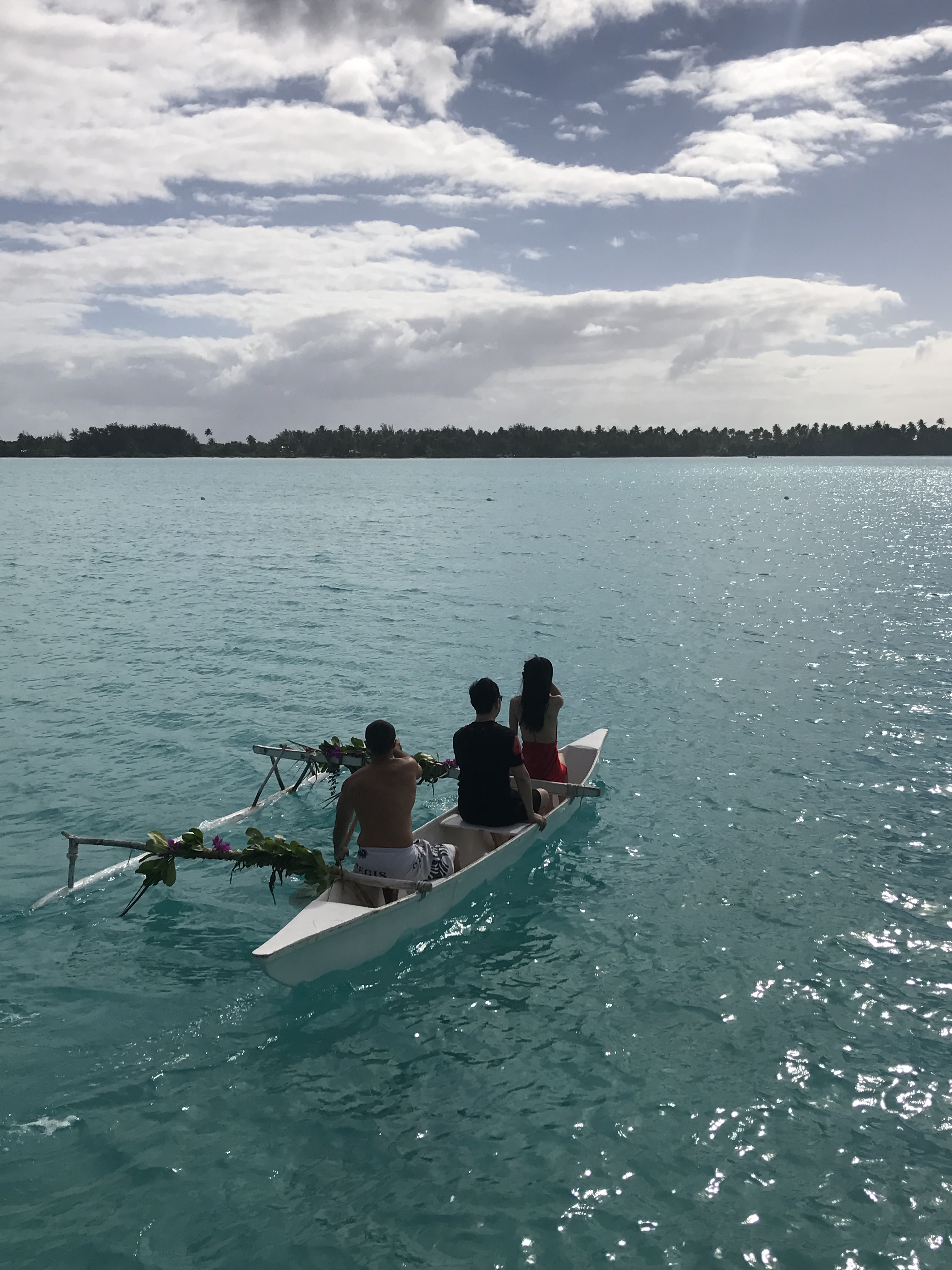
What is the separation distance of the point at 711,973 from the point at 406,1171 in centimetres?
395

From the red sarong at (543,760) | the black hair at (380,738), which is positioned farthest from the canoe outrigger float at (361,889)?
the black hair at (380,738)

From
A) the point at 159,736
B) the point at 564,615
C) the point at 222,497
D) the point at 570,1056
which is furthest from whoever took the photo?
the point at 222,497

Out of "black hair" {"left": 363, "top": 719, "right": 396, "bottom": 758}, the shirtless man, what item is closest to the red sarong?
the shirtless man

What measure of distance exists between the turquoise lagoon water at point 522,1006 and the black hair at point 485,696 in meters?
2.26

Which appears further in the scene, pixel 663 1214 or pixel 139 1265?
pixel 663 1214

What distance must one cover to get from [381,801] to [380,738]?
0.69 metres

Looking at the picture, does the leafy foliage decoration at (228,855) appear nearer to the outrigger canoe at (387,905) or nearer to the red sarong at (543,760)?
the outrigger canoe at (387,905)

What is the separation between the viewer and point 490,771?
1093 centimetres

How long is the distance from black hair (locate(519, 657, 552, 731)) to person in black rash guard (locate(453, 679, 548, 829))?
80cm

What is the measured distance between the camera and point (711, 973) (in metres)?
9.40

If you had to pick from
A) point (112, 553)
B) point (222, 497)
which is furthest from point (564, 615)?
point (222, 497)

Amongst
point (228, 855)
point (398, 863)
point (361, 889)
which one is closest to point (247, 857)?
point (228, 855)

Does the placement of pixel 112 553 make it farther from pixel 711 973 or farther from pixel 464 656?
pixel 711 973

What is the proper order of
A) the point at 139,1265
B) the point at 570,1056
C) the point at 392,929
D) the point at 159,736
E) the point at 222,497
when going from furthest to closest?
the point at 222,497 → the point at 159,736 → the point at 392,929 → the point at 570,1056 → the point at 139,1265
